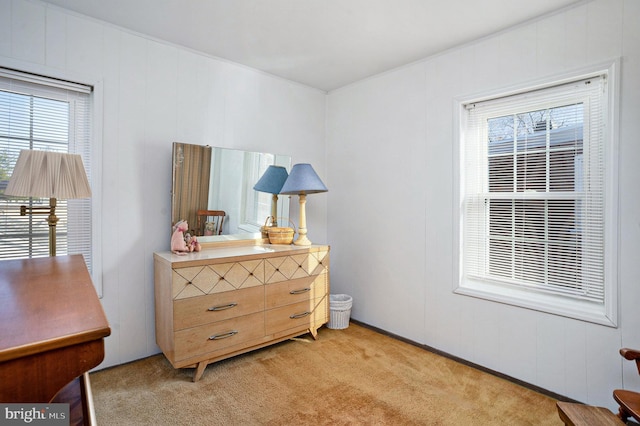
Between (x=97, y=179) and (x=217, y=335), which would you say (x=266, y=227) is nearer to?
(x=217, y=335)

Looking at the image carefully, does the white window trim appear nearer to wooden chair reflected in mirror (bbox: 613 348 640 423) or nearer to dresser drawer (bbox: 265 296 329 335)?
dresser drawer (bbox: 265 296 329 335)

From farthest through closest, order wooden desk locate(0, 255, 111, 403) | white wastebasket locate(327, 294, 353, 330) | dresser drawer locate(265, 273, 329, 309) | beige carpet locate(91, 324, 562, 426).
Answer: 1. white wastebasket locate(327, 294, 353, 330)
2. dresser drawer locate(265, 273, 329, 309)
3. beige carpet locate(91, 324, 562, 426)
4. wooden desk locate(0, 255, 111, 403)

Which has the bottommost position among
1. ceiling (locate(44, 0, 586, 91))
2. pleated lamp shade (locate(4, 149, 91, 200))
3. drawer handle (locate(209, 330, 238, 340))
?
drawer handle (locate(209, 330, 238, 340))

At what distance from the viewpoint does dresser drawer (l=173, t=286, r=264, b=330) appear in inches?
88.4

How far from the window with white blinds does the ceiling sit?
580mm

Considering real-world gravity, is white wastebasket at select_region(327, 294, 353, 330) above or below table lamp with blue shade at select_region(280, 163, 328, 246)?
below

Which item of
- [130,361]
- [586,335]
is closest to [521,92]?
[586,335]

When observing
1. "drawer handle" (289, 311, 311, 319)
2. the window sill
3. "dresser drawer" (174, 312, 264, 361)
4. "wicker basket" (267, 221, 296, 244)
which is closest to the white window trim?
"dresser drawer" (174, 312, 264, 361)

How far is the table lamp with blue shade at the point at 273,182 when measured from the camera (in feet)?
10.6

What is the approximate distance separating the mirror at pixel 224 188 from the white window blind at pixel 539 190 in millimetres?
1835

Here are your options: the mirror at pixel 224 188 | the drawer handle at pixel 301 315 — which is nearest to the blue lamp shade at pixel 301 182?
the mirror at pixel 224 188

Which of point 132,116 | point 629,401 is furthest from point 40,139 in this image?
point 629,401

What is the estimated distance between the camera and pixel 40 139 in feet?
7.55

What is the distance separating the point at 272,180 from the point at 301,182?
392 millimetres
